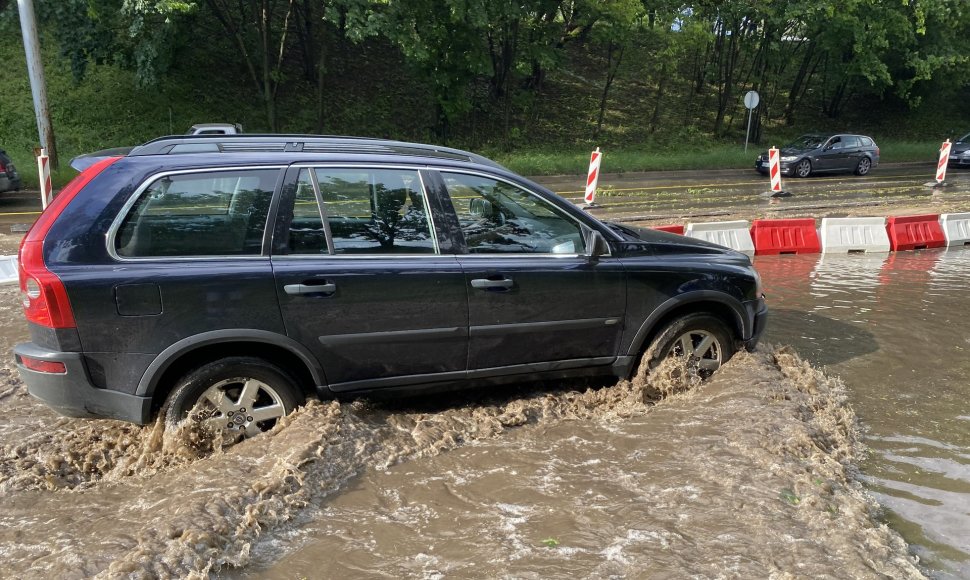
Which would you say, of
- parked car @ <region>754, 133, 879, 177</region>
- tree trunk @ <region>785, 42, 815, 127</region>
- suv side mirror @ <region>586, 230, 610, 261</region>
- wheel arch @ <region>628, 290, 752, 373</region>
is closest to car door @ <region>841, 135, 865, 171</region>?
parked car @ <region>754, 133, 879, 177</region>

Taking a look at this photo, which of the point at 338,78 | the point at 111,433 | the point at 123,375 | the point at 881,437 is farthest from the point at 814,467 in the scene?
the point at 338,78

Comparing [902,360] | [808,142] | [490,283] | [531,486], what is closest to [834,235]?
[902,360]

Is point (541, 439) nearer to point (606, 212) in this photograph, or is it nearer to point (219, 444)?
point (219, 444)

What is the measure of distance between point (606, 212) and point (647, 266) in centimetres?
1022

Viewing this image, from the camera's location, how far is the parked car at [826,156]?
73.3ft

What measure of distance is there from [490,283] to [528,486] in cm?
122

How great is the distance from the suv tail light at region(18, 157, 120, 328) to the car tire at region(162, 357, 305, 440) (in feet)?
2.19

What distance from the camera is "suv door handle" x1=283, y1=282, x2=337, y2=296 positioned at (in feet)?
12.4

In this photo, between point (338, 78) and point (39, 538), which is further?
point (338, 78)

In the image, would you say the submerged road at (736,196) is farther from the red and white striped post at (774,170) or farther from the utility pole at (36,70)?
the utility pole at (36,70)

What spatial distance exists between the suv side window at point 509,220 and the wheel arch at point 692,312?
716 mm

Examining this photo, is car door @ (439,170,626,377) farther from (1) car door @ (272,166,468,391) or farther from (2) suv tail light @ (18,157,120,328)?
(2) suv tail light @ (18,157,120,328)

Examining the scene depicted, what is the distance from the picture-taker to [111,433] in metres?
4.14

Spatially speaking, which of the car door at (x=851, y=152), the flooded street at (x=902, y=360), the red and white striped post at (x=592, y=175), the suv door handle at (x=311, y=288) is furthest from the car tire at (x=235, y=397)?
the car door at (x=851, y=152)
